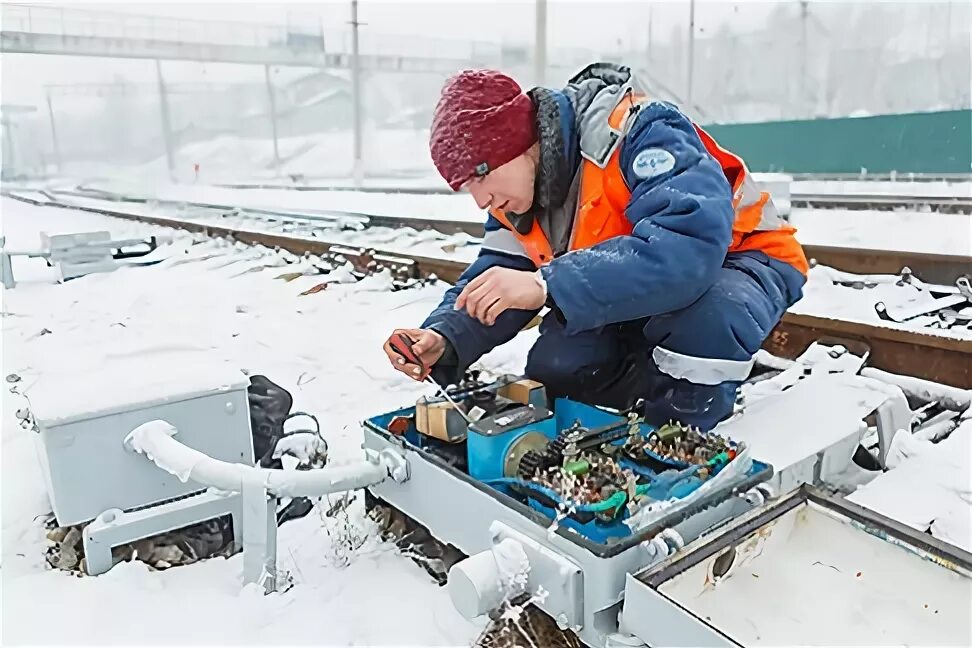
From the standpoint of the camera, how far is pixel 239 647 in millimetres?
1564

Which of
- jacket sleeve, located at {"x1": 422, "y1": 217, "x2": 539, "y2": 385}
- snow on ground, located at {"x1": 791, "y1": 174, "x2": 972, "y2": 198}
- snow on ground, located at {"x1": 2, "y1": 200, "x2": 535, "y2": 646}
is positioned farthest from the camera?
snow on ground, located at {"x1": 791, "y1": 174, "x2": 972, "y2": 198}

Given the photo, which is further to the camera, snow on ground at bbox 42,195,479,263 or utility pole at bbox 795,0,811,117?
utility pole at bbox 795,0,811,117

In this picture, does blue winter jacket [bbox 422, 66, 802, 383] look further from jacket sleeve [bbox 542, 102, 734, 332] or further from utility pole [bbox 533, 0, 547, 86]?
utility pole [bbox 533, 0, 547, 86]

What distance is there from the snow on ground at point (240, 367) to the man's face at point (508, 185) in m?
0.97

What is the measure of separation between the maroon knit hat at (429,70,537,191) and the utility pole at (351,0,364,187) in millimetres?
16650

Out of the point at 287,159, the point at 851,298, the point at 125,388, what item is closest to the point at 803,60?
the point at 851,298

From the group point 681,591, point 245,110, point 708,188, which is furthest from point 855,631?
point 245,110

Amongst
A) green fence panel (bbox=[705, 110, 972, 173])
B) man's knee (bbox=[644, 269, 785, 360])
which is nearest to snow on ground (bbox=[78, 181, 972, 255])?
man's knee (bbox=[644, 269, 785, 360])

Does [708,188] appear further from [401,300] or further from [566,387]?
[401,300]

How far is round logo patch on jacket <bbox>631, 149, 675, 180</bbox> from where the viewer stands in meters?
1.80

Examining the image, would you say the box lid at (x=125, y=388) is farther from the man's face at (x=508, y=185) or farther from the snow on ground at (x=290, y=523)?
the man's face at (x=508, y=185)

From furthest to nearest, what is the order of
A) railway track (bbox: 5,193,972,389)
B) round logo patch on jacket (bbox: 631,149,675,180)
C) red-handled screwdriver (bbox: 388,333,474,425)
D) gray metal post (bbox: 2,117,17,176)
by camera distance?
gray metal post (bbox: 2,117,17,176) → railway track (bbox: 5,193,972,389) → red-handled screwdriver (bbox: 388,333,474,425) → round logo patch on jacket (bbox: 631,149,675,180)

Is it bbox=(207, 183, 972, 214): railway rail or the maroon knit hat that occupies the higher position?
the maroon knit hat

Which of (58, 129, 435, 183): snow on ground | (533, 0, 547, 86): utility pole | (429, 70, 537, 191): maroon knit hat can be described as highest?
(533, 0, 547, 86): utility pole
